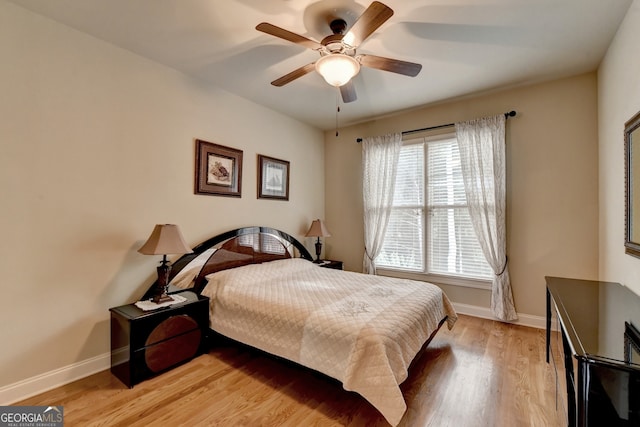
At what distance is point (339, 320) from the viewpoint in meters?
1.87

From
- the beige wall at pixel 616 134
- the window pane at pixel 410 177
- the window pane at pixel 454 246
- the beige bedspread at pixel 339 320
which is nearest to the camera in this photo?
the beige bedspread at pixel 339 320

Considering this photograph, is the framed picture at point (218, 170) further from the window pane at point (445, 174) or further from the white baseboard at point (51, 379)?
the window pane at point (445, 174)

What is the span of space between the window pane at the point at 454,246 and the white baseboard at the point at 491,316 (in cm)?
40

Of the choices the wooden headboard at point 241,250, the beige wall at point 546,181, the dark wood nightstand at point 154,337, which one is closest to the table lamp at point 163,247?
the dark wood nightstand at point 154,337

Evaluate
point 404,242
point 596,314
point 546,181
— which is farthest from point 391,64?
point 404,242

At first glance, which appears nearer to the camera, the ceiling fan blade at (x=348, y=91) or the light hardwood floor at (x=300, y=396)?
the light hardwood floor at (x=300, y=396)

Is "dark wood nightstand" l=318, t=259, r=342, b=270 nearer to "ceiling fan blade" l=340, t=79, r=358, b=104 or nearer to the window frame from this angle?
the window frame

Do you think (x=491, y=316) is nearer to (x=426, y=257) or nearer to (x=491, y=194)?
(x=426, y=257)

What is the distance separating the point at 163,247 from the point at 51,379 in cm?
118

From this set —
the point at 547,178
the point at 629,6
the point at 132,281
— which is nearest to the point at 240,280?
the point at 132,281

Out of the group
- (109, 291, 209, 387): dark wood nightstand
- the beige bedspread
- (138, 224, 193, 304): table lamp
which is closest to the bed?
the beige bedspread

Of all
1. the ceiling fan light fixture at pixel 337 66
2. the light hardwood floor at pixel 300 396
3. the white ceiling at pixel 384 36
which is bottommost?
the light hardwood floor at pixel 300 396

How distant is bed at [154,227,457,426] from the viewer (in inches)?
65.4

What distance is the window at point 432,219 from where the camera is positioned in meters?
3.48
